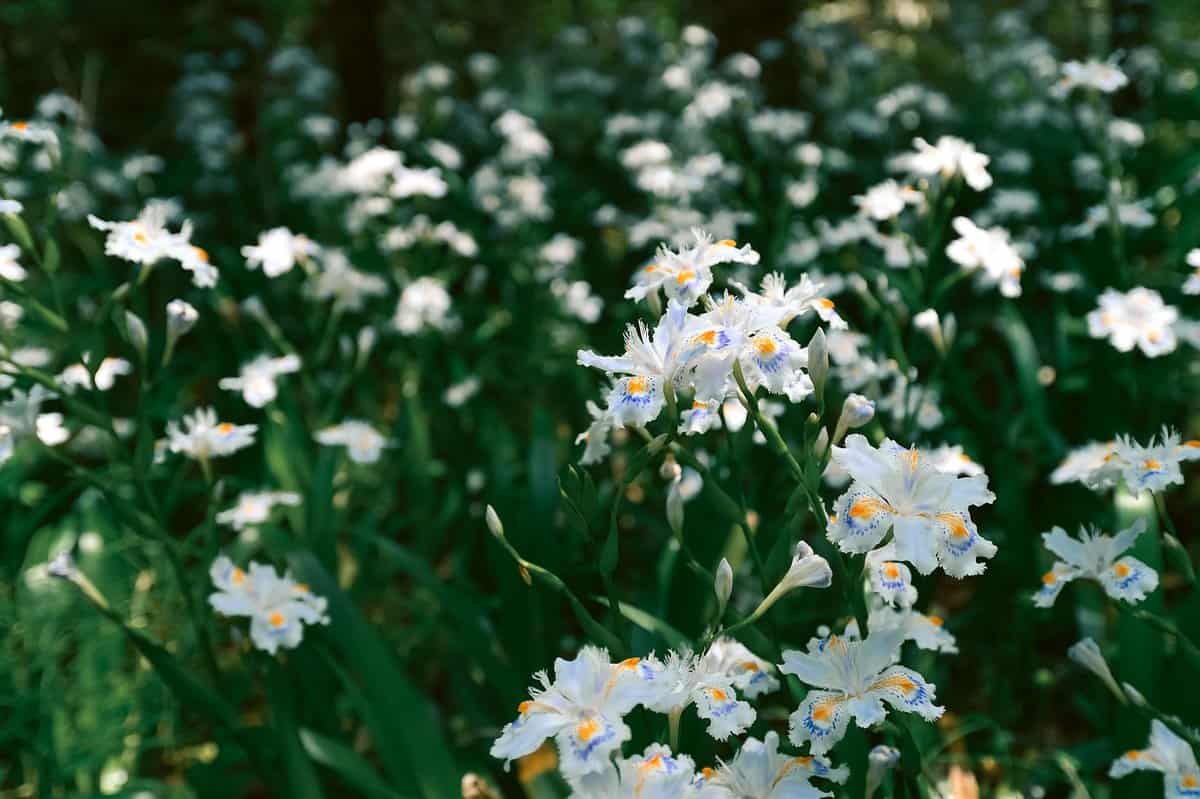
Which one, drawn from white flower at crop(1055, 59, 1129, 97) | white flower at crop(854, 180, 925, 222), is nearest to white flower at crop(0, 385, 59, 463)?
white flower at crop(854, 180, 925, 222)

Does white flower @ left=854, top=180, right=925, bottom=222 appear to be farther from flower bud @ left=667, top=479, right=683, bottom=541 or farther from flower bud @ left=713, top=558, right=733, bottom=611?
flower bud @ left=713, top=558, right=733, bottom=611

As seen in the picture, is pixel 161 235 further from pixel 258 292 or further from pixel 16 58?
pixel 16 58

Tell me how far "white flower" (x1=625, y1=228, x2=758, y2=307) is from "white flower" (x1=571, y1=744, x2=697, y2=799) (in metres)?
0.58

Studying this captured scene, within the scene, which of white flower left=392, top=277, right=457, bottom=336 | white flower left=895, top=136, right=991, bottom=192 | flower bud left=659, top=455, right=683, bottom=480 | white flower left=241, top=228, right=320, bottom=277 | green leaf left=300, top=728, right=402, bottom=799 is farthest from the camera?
white flower left=392, top=277, right=457, bottom=336

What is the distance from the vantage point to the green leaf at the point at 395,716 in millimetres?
1791

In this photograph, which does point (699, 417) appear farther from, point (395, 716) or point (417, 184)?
point (417, 184)

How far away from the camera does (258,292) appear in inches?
167

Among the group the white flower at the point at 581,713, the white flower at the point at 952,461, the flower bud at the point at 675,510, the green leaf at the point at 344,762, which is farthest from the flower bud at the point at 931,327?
the green leaf at the point at 344,762

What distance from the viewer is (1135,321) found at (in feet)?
7.47

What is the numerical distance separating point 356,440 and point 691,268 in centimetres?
141

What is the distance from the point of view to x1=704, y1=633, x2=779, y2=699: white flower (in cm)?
139

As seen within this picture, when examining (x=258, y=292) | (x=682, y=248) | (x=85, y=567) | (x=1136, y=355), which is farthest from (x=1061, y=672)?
(x=258, y=292)

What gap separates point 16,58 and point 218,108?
1619 mm

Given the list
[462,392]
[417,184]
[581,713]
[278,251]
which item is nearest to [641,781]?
[581,713]
